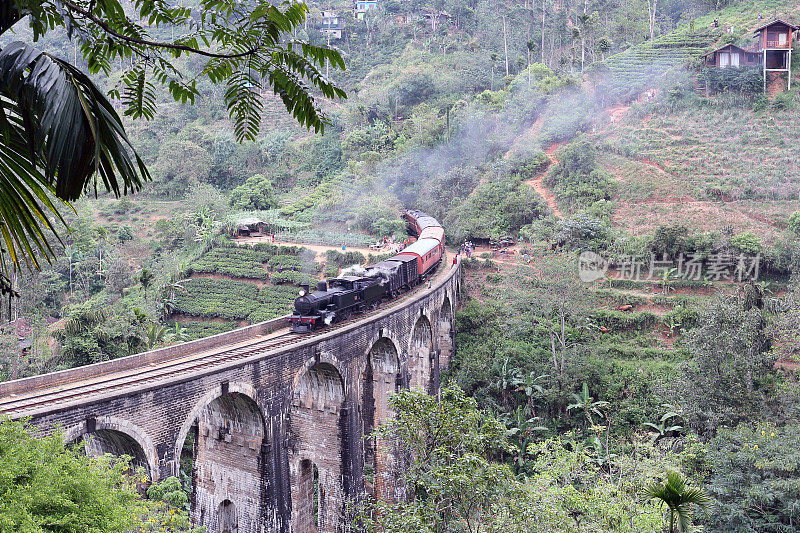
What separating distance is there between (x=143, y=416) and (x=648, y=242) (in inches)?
1041

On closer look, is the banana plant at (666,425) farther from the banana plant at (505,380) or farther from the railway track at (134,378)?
the railway track at (134,378)

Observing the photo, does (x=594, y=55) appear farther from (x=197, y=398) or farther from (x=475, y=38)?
(x=197, y=398)

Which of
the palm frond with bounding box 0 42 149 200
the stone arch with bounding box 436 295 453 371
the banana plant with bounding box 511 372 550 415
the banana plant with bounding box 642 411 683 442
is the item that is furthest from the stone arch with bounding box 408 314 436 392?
the palm frond with bounding box 0 42 149 200

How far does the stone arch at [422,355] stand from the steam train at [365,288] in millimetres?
1840

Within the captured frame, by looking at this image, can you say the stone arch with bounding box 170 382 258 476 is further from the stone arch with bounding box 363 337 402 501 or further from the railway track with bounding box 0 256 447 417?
the stone arch with bounding box 363 337 402 501

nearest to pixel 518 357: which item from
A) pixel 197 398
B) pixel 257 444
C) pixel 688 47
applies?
pixel 257 444

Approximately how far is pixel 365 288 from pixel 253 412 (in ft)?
24.4

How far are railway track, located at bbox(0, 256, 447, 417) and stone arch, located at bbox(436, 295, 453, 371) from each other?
12.5 m

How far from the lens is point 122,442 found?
1130 centimetres

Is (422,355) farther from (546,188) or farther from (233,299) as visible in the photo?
(546,188)

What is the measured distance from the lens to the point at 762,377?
63.8 feet

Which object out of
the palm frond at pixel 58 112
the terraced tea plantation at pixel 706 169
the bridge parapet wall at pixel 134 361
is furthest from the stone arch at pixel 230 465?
the terraced tea plantation at pixel 706 169

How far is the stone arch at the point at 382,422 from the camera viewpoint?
69.7 feet

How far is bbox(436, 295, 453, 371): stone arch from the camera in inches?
1189
